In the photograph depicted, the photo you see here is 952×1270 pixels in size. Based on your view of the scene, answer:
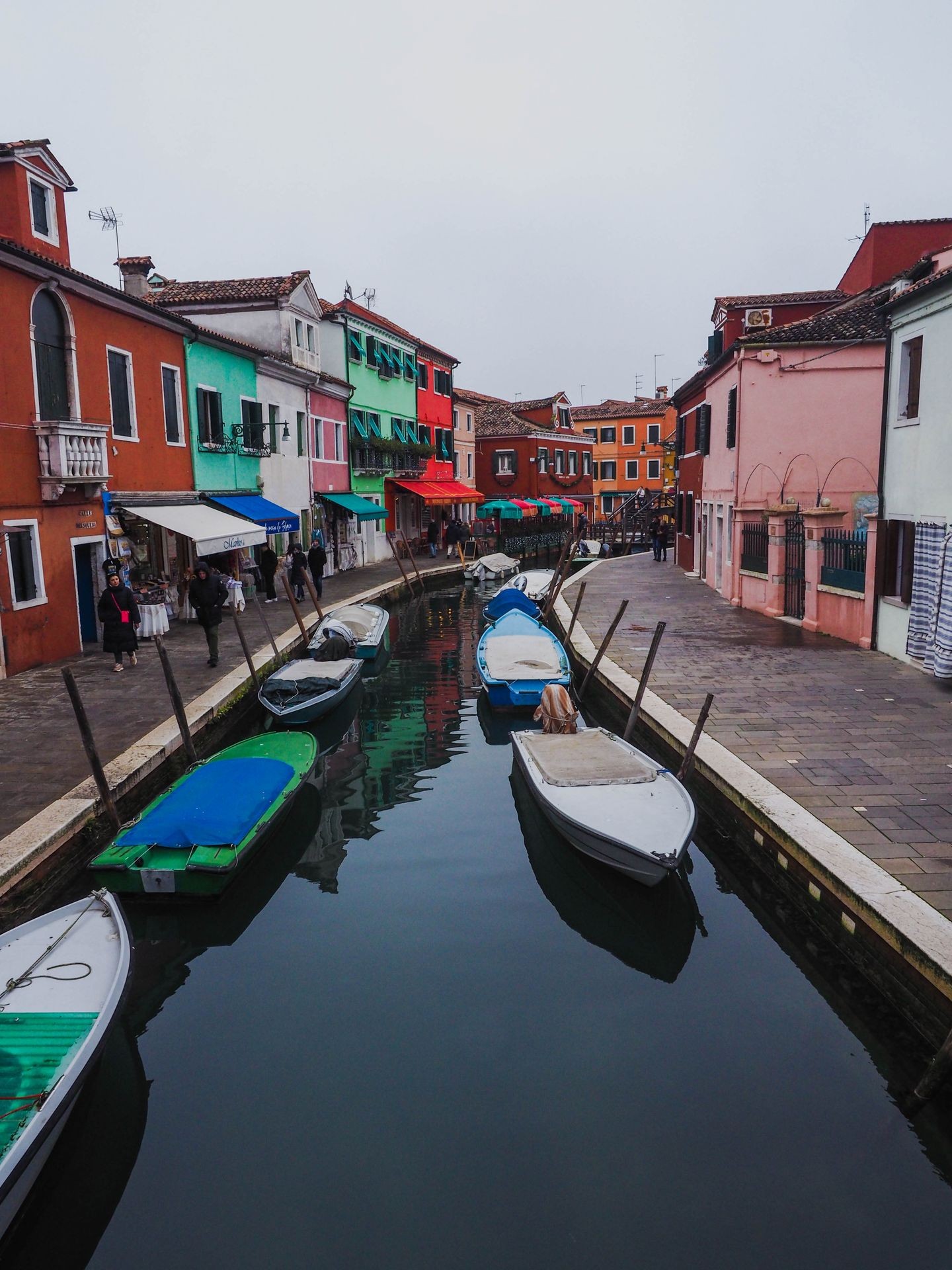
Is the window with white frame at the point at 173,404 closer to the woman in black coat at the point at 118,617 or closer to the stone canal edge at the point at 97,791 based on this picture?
the woman in black coat at the point at 118,617

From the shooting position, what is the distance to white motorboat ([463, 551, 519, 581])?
110 feet

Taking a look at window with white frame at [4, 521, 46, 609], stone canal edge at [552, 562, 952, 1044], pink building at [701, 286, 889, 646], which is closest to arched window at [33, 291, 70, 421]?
window with white frame at [4, 521, 46, 609]

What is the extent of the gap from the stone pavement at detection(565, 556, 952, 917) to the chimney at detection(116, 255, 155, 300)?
13259 millimetres

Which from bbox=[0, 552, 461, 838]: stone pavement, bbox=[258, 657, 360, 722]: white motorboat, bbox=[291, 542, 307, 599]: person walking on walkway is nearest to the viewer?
bbox=[0, 552, 461, 838]: stone pavement

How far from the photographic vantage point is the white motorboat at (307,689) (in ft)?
44.2

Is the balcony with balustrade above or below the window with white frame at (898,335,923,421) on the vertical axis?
below

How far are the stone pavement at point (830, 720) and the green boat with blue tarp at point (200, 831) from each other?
481 cm

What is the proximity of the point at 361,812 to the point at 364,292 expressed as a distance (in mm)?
31716

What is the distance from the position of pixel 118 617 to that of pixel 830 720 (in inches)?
391

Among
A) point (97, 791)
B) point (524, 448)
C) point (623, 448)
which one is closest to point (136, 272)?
point (97, 791)

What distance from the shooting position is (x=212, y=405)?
2183 centimetres

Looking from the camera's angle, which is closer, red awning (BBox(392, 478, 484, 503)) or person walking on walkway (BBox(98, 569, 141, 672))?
person walking on walkway (BBox(98, 569, 141, 672))

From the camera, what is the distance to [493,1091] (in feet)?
19.0

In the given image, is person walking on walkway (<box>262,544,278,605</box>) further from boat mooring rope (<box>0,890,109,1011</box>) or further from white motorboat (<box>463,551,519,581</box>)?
boat mooring rope (<box>0,890,109,1011</box>)
